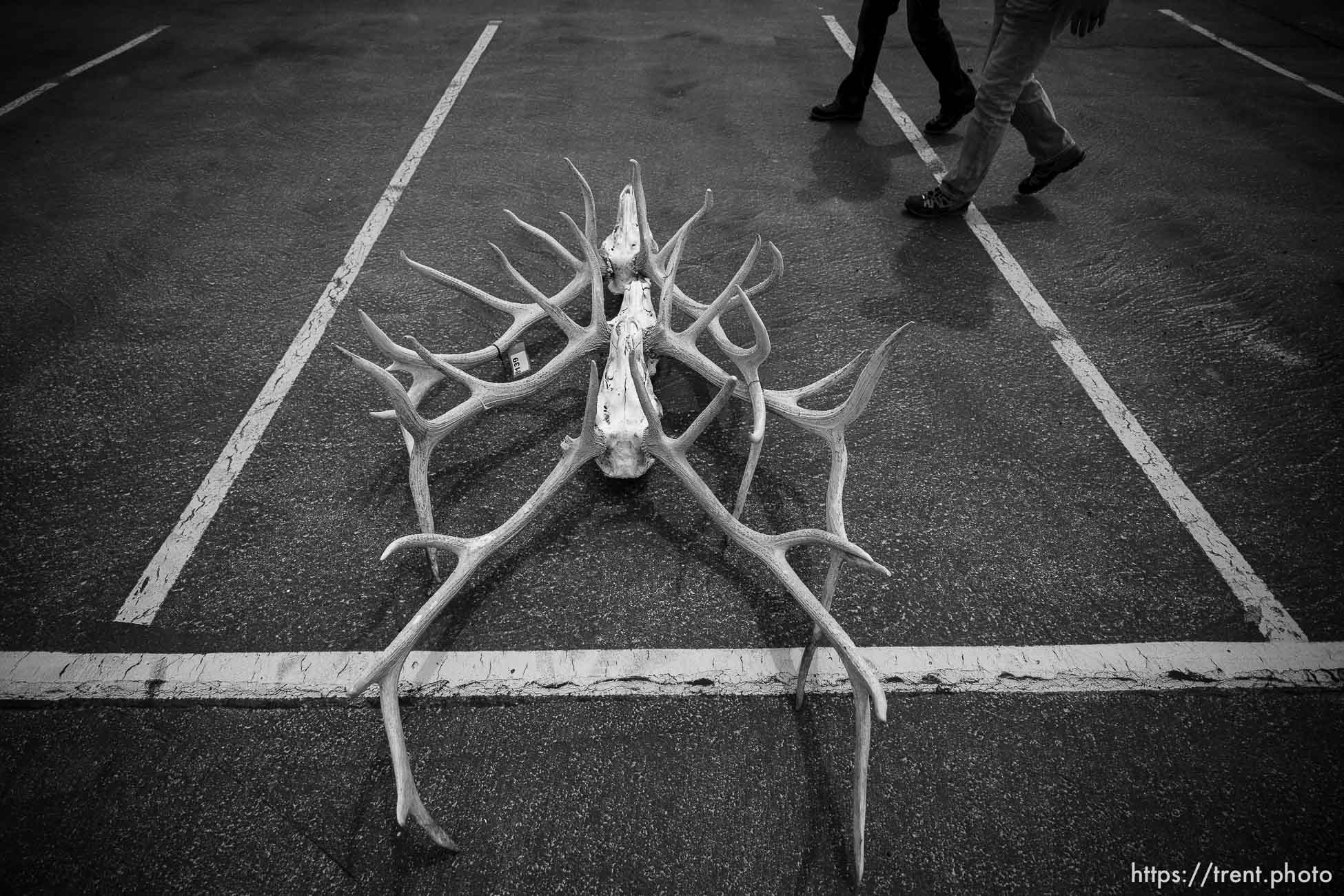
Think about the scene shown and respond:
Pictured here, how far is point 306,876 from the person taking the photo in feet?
5.35

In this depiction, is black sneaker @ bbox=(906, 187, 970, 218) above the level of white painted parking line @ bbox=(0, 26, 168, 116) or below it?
above

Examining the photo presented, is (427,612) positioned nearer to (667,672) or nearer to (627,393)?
(667,672)

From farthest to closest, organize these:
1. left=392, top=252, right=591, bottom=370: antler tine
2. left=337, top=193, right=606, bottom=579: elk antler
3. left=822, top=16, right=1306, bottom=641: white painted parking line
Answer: left=392, top=252, right=591, bottom=370: antler tine, left=822, top=16, right=1306, bottom=641: white painted parking line, left=337, top=193, right=606, bottom=579: elk antler

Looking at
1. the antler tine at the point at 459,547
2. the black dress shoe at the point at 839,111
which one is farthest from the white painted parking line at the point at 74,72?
the antler tine at the point at 459,547

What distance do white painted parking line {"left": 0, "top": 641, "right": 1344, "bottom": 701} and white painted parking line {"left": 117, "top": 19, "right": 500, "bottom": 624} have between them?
25cm

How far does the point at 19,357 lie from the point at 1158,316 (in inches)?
218

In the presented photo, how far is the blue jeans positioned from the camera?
3.38 metres

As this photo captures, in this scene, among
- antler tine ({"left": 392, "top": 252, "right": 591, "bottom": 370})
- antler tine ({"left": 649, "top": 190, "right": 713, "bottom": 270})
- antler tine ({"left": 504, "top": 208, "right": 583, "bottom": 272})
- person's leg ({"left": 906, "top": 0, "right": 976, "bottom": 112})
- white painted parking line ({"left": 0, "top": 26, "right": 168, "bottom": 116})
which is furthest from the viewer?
white painted parking line ({"left": 0, "top": 26, "right": 168, "bottom": 116})

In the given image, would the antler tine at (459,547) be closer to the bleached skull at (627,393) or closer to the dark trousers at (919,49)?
the bleached skull at (627,393)

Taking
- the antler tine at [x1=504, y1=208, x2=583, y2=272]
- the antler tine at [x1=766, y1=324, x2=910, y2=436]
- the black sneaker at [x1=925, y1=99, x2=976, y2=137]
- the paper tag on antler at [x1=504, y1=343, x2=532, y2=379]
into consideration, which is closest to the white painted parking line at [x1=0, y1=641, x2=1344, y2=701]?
the antler tine at [x1=766, y1=324, x2=910, y2=436]

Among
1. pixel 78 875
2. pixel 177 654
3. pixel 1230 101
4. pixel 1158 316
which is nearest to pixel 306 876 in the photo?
pixel 78 875

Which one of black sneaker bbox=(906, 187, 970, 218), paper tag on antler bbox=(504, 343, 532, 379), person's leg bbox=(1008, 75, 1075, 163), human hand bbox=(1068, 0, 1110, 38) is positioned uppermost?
human hand bbox=(1068, 0, 1110, 38)

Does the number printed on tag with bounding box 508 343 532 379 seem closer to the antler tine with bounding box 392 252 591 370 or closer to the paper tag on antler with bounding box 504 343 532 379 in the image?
the paper tag on antler with bounding box 504 343 532 379

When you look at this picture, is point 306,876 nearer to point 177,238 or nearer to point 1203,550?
point 1203,550
